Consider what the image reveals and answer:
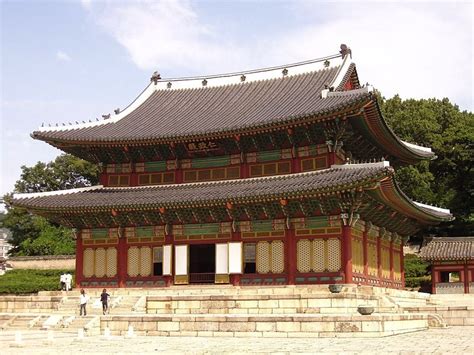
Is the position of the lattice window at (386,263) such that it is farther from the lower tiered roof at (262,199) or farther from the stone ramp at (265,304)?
the stone ramp at (265,304)

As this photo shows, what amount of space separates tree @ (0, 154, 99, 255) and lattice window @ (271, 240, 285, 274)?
3269 cm

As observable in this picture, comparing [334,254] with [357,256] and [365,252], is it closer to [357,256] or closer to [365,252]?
[357,256]

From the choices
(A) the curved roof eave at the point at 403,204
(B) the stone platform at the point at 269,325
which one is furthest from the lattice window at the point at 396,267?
(B) the stone platform at the point at 269,325

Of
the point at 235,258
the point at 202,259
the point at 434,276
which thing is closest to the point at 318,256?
the point at 235,258

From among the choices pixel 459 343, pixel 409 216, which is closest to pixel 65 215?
pixel 409 216

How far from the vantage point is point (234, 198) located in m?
34.4

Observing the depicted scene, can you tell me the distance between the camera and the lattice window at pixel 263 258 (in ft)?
119

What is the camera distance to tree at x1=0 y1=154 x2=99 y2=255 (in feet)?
231

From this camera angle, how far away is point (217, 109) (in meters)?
43.8

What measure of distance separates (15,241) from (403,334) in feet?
210

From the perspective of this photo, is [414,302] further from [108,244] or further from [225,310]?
[108,244]

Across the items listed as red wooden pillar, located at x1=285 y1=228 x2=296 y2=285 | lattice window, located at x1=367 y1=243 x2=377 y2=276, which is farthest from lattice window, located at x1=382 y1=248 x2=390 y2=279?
red wooden pillar, located at x1=285 y1=228 x2=296 y2=285

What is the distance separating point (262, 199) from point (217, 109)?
11522mm

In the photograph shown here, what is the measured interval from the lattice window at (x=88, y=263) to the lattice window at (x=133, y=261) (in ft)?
8.23
